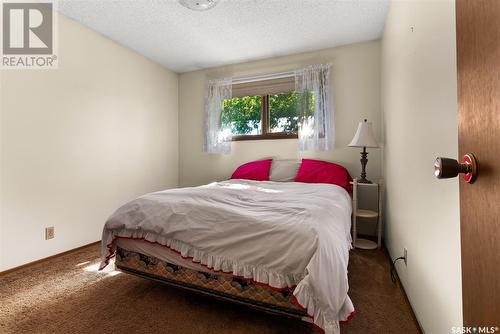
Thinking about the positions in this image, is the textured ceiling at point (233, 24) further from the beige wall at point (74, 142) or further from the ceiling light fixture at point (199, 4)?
the beige wall at point (74, 142)

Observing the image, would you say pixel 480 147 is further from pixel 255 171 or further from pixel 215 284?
pixel 255 171

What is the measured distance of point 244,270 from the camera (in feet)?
4.21

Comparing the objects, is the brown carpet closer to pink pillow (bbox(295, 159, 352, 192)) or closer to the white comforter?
the white comforter

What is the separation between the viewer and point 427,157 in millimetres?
1203

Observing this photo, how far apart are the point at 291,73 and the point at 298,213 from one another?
8.01ft

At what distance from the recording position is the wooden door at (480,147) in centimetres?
41

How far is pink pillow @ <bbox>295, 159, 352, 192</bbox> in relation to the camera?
2734 mm

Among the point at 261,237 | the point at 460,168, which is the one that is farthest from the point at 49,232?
the point at 460,168

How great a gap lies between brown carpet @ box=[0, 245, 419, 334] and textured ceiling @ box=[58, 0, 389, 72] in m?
2.43

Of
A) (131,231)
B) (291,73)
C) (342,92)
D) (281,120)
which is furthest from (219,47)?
(131,231)

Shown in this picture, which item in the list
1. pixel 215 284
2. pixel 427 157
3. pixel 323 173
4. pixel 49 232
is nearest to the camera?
pixel 427 157

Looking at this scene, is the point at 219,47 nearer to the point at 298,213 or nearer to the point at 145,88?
the point at 145,88

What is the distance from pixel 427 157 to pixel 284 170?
1890mm

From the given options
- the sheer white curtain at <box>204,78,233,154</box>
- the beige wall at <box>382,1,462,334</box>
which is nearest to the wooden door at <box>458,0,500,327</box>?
the beige wall at <box>382,1,462,334</box>
